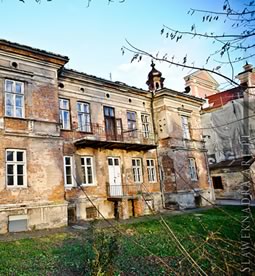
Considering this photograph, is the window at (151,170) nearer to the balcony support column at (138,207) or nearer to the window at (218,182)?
the balcony support column at (138,207)

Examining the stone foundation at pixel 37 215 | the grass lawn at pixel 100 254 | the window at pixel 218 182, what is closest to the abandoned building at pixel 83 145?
the stone foundation at pixel 37 215

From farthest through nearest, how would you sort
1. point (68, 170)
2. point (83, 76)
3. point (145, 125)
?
point (145, 125) → point (83, 76) → point (68, 170)

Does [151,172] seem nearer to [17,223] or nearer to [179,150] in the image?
[179,150]

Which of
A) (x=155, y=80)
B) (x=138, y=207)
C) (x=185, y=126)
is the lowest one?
(x=138, y=207)

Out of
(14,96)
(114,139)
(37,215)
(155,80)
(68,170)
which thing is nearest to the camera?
(37,215)

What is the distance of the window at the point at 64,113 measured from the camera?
15.3 m

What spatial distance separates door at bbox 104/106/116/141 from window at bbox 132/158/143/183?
8.01 ft

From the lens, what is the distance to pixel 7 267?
6426 millimetres

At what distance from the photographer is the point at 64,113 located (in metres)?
15.6

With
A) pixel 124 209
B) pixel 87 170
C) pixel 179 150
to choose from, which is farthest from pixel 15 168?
pixel 179 150

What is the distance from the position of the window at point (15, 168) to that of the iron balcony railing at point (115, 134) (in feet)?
14.4

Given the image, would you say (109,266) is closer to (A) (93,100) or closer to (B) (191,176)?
(A) (93,100)

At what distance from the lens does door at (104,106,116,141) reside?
1758 centimetres

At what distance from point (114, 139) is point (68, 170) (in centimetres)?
408
